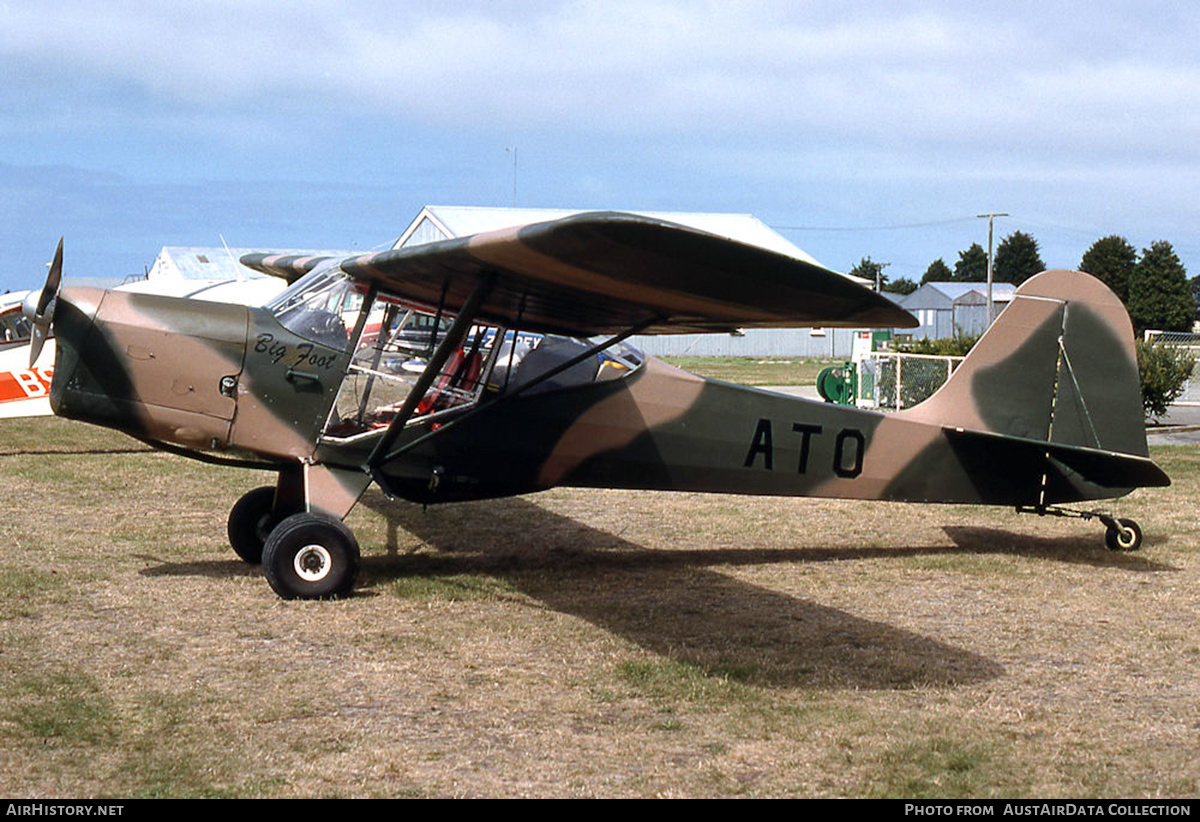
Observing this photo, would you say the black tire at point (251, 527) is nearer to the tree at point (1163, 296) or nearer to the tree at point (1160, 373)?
the tree at point (1160, 373)

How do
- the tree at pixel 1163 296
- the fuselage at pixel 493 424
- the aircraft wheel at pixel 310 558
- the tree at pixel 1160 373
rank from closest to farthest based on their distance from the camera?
the aircraft wheel at pixel 310 558 < the fuselage at pixel 493 424 < the tree at pixel 1160 373 < the tree at pixel 1163 296

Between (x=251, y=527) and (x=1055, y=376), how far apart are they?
6198 mm

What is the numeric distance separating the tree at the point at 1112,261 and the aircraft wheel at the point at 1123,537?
7999cm

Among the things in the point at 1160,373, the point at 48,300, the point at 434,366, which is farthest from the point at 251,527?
the point at 1160,373

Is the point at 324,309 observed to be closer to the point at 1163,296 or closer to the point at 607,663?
Answer: the point at 607,663

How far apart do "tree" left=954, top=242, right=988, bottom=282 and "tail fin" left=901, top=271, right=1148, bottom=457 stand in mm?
144650

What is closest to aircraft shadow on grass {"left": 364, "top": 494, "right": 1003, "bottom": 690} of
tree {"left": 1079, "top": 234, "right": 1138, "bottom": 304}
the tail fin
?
the tail fin

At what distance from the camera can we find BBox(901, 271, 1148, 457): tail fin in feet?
29.8

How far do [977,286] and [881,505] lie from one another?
100 metres

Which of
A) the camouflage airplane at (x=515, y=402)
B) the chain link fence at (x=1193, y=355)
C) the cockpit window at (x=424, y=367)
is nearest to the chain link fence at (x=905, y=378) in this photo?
the chain link fence at (x=1193, y=355)

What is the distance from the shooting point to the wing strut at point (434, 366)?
6531 millimetres

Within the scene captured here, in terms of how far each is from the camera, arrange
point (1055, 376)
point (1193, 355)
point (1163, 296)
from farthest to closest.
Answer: point (1163, 296) < point (1193, 355) < point (1055, 376)

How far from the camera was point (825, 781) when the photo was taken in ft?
14.7

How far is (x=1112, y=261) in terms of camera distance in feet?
276
